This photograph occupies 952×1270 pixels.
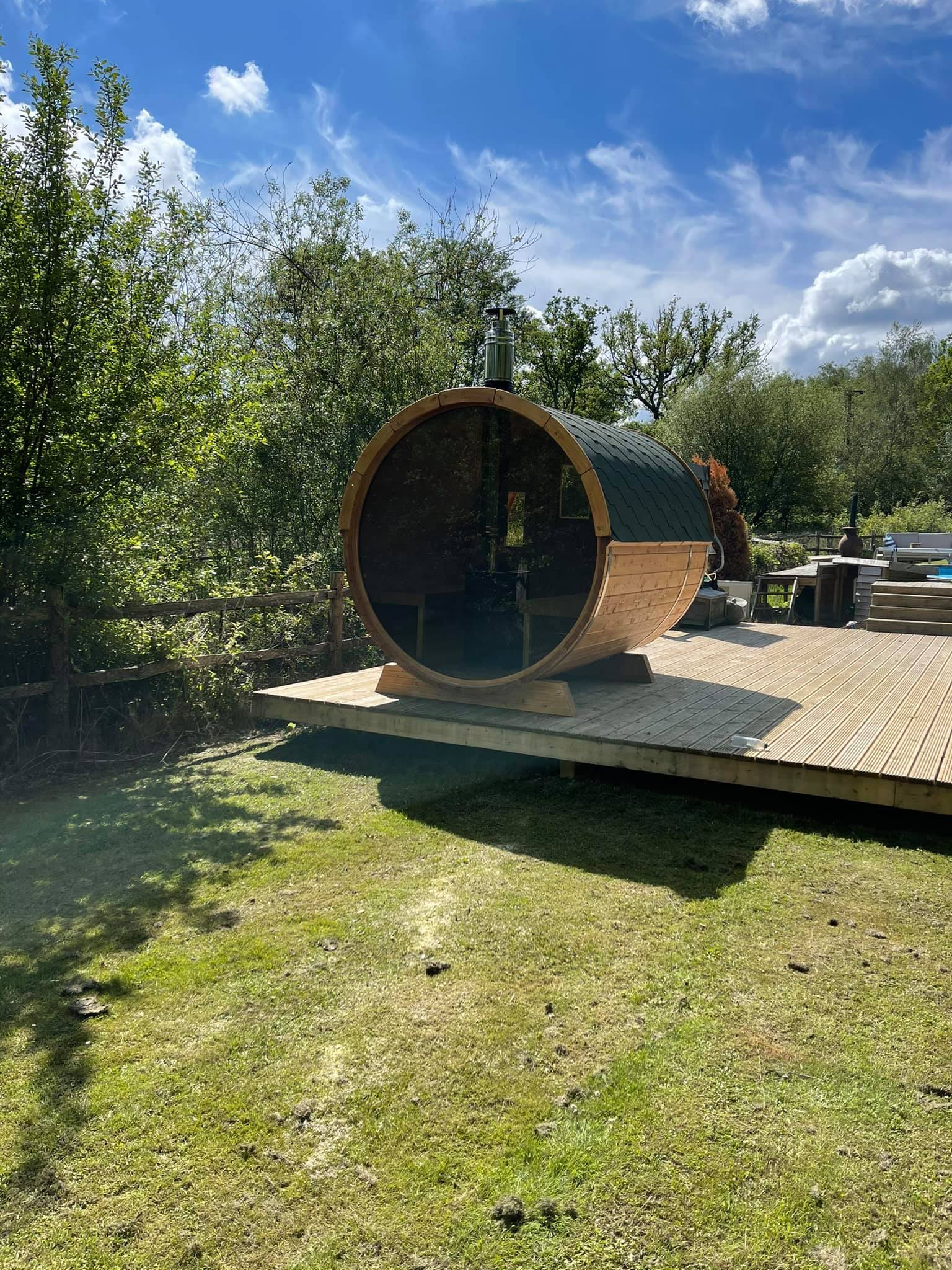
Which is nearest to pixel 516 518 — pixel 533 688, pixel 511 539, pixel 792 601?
pixel 511 539

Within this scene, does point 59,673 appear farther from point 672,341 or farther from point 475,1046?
point 672,341

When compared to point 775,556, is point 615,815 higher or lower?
lower

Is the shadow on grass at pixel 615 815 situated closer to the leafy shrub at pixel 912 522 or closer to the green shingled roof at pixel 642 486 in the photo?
the green shingled roof at pixel 642 486

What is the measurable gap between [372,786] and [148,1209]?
10.8 ft

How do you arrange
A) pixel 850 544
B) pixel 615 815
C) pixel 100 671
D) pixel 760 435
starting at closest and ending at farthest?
pixel 615 815 < pixel 100 671 < pixel 850 544 < pixel 760 435

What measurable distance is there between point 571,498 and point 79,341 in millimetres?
3592

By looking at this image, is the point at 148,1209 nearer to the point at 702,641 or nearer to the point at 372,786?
the point at 372,786

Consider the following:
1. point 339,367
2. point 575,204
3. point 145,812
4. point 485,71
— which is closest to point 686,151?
point 575,204

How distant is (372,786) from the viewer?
5.21 m

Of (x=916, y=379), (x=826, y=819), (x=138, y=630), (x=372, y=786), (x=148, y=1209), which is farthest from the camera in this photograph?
(x=916, y=379)

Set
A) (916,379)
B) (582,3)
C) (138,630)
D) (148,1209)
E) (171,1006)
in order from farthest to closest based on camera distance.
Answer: (916,379) < (582,3) < (138,630) < (171,1006) < (148,1209)

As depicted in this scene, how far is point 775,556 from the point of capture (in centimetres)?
1934

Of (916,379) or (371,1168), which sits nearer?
(371,1168)

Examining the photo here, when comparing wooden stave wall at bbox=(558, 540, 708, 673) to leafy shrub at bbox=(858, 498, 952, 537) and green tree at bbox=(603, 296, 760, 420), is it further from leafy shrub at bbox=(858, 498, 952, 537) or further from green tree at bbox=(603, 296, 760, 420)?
green tree at bbox=(603, 296, 760, 420)
